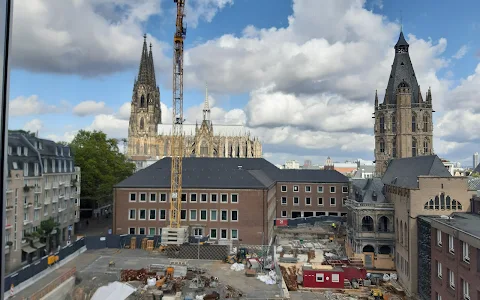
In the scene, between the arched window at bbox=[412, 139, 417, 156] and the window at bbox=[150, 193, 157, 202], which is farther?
the arched window at bbox=[412, 139, 417, 156]

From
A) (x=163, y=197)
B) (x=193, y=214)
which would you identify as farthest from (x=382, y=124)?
(x=163, y=197)

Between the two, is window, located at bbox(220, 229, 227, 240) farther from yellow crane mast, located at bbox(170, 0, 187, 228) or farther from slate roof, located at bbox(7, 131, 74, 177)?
slate roof, located at bbox(7, 131, 74, 177)

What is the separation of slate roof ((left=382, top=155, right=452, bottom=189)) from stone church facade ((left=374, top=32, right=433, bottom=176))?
905 inches

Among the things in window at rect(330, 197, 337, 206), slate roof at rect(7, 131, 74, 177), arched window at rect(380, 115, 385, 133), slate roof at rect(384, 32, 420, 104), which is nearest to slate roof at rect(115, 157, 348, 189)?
window at rect(330, 197, 337, 206)

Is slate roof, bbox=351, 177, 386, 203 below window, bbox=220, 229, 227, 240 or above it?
above

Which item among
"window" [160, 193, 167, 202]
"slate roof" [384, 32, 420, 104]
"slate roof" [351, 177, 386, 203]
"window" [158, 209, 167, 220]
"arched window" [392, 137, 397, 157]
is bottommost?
"window" [158, 209, 167, 220]

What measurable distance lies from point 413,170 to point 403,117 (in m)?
31.5

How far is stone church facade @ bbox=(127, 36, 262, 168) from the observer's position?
114438 mm

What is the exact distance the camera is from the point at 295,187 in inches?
2275

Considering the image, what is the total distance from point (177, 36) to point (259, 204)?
759 inches

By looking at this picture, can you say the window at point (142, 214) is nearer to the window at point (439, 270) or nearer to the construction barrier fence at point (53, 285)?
the construction barrier fence at point (53, 285)

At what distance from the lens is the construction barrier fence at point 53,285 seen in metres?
20.8

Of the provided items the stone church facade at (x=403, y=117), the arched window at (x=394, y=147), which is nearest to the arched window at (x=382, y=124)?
the stone church facade at (x=403, y=117)

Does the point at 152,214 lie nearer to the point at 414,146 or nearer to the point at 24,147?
the point at 24,147
